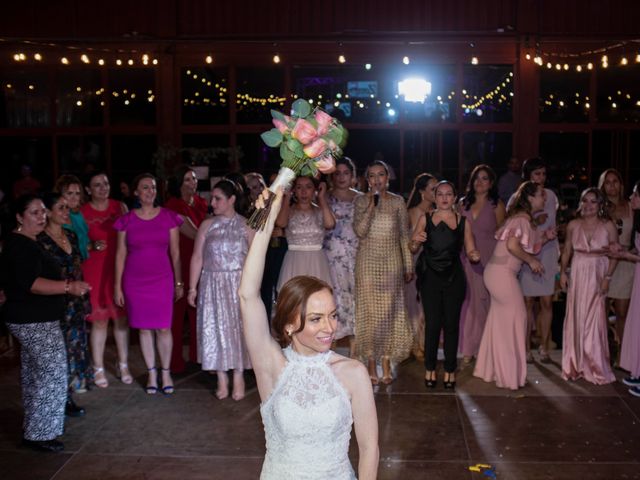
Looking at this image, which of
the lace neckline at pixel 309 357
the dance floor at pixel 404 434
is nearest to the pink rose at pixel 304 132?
the lace neckline at pixel 309 357

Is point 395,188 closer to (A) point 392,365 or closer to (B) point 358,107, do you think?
(B) point 358,107

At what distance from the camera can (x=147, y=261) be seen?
7.04 meters

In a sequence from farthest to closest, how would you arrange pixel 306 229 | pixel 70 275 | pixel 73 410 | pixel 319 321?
pixel 306 229 < pixel 73 410 < pixel 70 275 < pixel 319 321

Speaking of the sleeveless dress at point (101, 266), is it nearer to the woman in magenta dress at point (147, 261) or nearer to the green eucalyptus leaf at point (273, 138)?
the woman in magenta dress at point (147, 261)

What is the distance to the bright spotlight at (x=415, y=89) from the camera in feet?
46.1

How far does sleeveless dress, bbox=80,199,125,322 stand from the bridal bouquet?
178 inches

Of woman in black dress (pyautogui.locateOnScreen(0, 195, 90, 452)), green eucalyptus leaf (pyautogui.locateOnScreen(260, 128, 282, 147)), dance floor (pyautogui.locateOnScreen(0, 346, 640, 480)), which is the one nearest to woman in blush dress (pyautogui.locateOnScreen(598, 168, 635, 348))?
dance floor (pyautogui.locateOnScreen(0, 346, 640, 480))

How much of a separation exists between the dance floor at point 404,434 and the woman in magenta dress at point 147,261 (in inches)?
27.5

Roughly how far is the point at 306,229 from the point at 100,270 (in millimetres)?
1746

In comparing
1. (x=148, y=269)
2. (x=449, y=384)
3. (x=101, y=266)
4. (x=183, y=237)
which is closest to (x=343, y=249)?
(x=183, y=237)

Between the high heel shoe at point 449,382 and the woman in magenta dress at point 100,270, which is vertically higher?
the woman in magenta dress at point 100,270

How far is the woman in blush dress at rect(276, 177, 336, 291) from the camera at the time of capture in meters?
7.50

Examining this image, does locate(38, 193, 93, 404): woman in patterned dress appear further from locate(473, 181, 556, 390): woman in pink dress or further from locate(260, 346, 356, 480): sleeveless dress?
locate(260, 346, 356, 480): sleeveless dress

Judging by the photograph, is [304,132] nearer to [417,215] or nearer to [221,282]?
[221,282]
